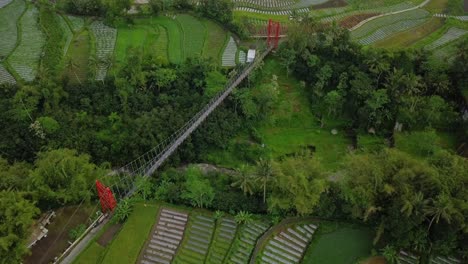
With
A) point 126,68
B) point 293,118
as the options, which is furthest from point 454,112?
point 126,68

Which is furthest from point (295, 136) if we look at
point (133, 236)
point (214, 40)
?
point (133, 236)

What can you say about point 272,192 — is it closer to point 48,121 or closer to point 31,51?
point 48,121

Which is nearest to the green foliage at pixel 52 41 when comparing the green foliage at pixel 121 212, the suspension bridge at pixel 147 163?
the suspension bridge at pixel 147 163

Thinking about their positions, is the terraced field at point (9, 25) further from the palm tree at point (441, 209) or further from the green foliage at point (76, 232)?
the palm tree at point (441, 209)

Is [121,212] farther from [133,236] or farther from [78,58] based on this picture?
Answer: [78,58]

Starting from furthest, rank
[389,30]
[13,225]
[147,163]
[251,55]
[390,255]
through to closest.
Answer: [389,30], [251,55], [147,163], [390,255], [13,225]

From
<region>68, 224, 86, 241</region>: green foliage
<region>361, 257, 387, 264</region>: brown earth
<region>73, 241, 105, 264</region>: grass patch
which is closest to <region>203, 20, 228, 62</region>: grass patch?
<region>68, 224, 86, 241</region>: green foliage

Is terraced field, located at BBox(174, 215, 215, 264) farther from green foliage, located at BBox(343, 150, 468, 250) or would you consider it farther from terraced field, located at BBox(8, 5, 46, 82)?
terraced field, located at BBox(8, 5, 46, 82)
